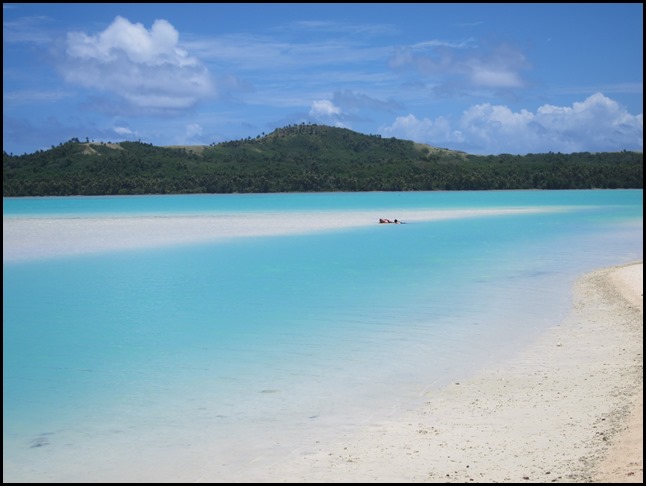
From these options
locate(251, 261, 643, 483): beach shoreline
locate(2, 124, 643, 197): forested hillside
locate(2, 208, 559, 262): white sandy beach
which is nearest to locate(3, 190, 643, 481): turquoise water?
locate(251, 261, 643, 483): beach shoreline

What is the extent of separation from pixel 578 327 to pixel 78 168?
101 metres

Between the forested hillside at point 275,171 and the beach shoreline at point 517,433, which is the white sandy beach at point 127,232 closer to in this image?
the beach shoreline at point 517,433

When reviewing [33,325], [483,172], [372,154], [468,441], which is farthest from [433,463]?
[372,154]

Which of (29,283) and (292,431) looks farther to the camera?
(29,283)

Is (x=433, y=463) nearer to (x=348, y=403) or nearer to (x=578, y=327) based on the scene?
(x=348, y=403)

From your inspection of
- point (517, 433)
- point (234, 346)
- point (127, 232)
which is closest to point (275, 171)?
point (127, 232)

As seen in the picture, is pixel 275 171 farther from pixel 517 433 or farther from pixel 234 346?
pixel 517 433

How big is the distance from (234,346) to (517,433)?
4.46 m

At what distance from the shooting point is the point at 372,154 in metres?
129

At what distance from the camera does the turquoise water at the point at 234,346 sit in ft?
19.1

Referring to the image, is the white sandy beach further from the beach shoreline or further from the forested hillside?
the forested hillside

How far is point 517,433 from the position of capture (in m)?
5.66

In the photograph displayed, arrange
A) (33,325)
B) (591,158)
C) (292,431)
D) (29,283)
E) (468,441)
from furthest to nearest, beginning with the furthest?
1. (591,158)
2. (29,283)
3. (33,325)
4. (292,431)
5. (468,441)

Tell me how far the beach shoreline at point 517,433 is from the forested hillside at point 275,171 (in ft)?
284
